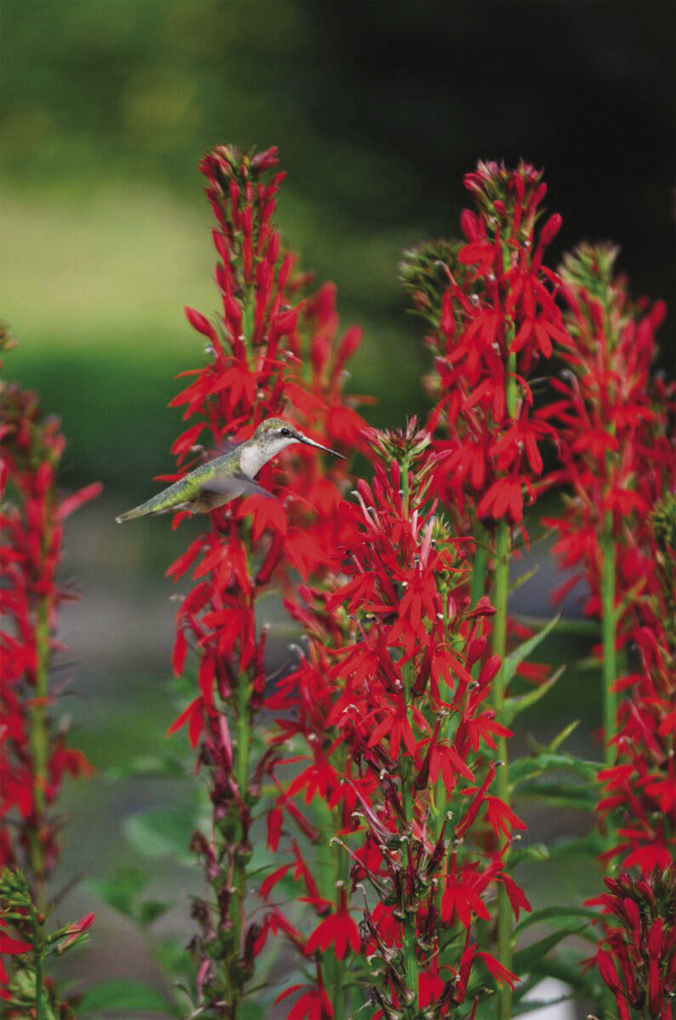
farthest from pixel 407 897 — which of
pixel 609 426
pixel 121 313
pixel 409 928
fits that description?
pixel 121 313

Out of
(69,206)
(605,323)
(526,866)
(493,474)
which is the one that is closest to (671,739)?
(493,474)

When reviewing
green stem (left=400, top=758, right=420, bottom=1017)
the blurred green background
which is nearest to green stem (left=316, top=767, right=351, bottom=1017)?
green stem (left=400, top=758, right=420, bottom=1017)

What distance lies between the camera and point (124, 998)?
3.64ft

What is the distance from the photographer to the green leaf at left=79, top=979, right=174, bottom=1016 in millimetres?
1103

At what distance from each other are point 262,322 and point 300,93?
408 cm

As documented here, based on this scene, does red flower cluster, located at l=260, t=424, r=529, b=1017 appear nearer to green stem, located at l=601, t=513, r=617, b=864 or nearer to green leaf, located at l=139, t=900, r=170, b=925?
green stem, located at l=601, t=513, r=617, b=864

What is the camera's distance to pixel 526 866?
2842 mm

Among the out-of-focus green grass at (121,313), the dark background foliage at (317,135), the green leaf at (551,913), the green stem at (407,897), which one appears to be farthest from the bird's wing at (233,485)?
the out-of-focus green grass at (121,313)

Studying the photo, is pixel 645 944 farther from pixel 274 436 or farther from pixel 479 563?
pixel 274 436

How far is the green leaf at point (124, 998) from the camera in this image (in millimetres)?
1103

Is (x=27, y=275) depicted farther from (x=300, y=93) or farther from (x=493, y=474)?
(x=493, y=474)

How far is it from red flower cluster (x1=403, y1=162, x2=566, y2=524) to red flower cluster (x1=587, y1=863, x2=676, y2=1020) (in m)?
0.27

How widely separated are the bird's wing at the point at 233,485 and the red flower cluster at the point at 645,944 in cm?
33

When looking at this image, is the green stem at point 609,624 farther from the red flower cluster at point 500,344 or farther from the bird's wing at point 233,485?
the bird's wing at point 233,485
